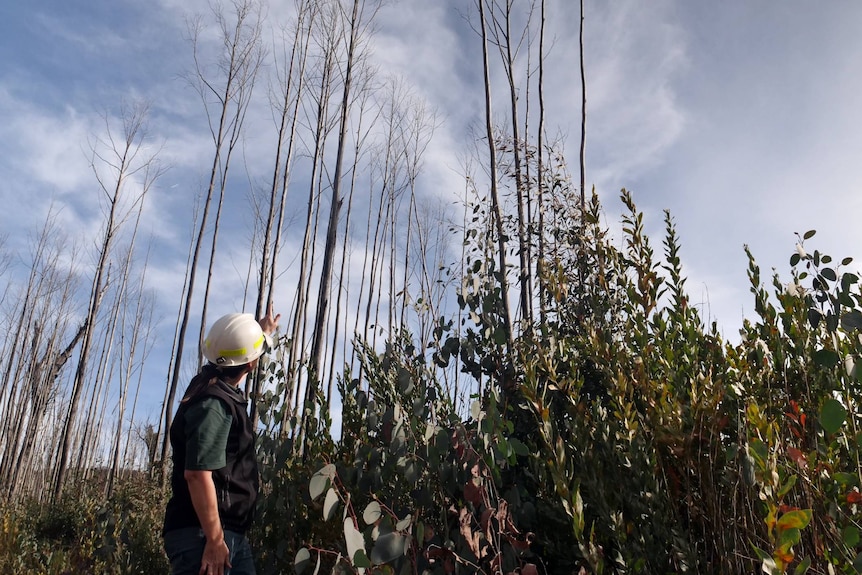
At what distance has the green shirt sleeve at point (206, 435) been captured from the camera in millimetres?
1841

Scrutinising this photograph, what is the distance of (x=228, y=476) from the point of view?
200 cm

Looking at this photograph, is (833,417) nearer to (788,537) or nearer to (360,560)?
(788,537)

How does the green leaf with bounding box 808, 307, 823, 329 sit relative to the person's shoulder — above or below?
above

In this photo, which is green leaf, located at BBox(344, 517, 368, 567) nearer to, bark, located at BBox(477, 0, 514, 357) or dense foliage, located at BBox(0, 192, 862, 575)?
dense foliage, located at BBox(0, 192, 862, 575)

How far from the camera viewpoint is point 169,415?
27.9 ft

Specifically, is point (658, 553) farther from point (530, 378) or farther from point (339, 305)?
point (339, 305)

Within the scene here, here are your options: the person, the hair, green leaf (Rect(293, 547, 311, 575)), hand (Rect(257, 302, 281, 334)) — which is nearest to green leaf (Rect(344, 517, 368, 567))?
green leaf (Rect(293, 547, 311, 575))

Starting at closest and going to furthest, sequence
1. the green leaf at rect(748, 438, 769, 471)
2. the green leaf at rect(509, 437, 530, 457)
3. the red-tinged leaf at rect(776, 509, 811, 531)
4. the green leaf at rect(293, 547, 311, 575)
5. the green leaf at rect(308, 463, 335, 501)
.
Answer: the red-tinged leaf at rect(776, 509, 811, 531), the green leaf at rect(748, 438, 769, 471), the green leaf at rect(308, 463, 335, 501), the green leaf at rect(293, 547, 311, 575), the green leaf at rect(509, 437, 530, 457)

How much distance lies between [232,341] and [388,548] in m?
1.11

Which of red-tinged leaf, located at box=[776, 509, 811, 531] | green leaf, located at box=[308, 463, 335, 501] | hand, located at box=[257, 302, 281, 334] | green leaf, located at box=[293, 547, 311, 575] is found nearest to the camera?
red-tinged leaf, located at box=[776, 509, 811, 531]

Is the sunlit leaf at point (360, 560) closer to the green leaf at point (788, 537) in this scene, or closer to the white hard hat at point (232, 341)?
the green leaf at point (788, 537)

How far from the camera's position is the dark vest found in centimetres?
194

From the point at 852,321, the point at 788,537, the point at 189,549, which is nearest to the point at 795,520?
the point at 788,537

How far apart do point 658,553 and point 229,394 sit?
4.49 ft
